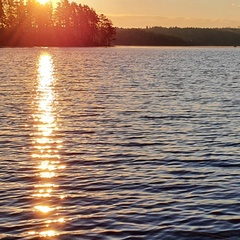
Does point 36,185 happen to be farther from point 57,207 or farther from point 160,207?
point 160,207

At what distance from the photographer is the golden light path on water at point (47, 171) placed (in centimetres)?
1683

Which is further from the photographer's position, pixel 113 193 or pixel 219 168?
pixel 219 168

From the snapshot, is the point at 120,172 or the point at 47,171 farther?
the point at 47,171

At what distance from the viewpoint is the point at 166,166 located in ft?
76.5

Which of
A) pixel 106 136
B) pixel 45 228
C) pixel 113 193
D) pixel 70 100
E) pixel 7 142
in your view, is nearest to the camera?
pixel 45 228

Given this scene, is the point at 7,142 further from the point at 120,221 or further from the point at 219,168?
the point at 120,221

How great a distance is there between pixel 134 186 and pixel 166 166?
10.9 ft

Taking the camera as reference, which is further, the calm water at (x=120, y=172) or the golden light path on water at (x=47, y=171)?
the golden light path on water at (x=47, y=171)

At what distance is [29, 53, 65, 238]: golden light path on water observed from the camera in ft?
A: 55.2

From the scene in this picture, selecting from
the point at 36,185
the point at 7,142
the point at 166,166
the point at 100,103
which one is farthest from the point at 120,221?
the point at 100,103

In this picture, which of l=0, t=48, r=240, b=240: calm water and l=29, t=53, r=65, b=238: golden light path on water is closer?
l=0, t=48, r=240, b=240: calm water

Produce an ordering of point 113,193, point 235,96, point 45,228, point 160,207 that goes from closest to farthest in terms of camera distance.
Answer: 1. point 45,228
2. point 160,207
3. point 113,193
4. point 235,96

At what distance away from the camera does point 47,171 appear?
894 inches

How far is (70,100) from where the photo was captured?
48844 mm
